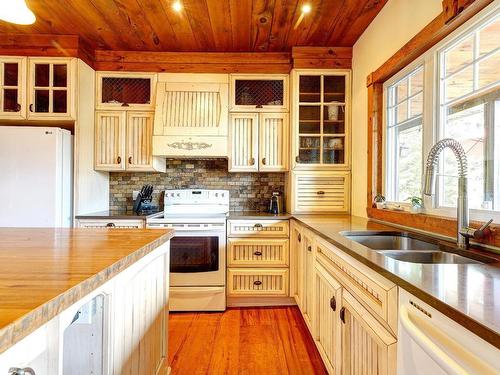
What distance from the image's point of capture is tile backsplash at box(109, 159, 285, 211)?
3293mm

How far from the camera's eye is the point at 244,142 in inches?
119

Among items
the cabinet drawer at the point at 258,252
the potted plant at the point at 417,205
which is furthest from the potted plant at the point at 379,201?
the cabinet drawer at the point at 258,252

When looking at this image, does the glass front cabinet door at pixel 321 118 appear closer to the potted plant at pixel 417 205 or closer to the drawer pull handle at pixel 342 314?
the potted plant at pixel 417 205

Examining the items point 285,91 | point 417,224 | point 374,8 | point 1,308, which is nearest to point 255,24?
point 285,91

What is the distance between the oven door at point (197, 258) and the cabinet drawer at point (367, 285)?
4.16 ft

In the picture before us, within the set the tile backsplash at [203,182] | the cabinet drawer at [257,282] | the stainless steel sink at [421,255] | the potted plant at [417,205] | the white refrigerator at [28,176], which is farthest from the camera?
the tile backsplash at [203,182]

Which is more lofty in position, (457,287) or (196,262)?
(457,287)

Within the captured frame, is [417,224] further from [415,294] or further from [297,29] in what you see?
[297,29]

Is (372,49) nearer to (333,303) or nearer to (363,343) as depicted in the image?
(333,303)

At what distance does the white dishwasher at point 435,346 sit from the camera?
59cm

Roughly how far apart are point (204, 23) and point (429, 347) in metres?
2.64

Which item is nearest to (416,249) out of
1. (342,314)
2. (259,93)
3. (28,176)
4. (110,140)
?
(342,314)

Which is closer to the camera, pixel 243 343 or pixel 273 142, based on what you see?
pixel 243 343

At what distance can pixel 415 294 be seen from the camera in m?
0.81
